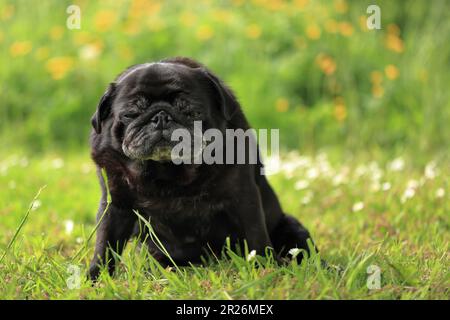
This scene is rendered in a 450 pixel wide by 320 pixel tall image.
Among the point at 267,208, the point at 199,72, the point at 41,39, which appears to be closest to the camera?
the point at 199,72

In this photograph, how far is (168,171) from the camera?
3.05 metres

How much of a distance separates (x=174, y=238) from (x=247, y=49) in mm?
4699

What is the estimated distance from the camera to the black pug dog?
2.94 m

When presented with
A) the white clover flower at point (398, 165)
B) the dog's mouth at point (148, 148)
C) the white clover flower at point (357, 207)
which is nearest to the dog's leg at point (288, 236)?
the dog's mouth at point (148, 148)

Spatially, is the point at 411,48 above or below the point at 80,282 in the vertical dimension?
above

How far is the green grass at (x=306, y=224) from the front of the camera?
2.65 metres

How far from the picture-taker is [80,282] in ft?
9.14

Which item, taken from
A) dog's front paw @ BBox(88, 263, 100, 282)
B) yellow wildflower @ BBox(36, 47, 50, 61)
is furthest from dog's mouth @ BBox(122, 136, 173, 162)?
yellow wildflower @ BBox(36, 47, 50, 61)

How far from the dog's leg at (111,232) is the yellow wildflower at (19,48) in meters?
4.72

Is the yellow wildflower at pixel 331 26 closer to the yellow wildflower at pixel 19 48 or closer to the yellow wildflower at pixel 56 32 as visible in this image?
the yellow wildflower at pixel 56 32

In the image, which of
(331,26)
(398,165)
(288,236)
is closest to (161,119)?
Answer: (288,236)

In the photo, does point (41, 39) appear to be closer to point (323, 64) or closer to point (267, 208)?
point (323, 64)
